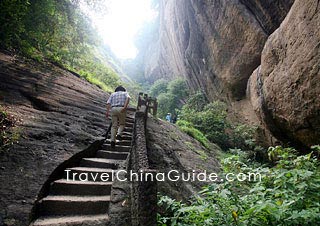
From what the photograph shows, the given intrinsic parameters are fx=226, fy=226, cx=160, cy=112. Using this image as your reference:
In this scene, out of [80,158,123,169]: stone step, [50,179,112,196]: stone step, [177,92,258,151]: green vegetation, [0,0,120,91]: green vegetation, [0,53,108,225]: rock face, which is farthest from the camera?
[177,92,258,151]: green vegetation

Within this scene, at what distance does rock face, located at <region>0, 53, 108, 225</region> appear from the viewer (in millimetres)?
3562

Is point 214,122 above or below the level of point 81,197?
above

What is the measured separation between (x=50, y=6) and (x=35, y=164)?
824 cm

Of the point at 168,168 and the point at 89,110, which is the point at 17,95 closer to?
the point at 89,110

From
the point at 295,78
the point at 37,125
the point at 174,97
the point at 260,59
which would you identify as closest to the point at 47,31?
the point at 37,125

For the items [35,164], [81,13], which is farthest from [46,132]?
[81,13]

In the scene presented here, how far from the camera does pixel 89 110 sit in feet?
25.8

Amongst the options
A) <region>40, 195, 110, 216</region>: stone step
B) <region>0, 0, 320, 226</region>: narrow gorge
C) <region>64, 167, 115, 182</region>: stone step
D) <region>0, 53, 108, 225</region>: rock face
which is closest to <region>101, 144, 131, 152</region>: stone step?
<region>0, 0, 320, 226</region>: narrow gorge

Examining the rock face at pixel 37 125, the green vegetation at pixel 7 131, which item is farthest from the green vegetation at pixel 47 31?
the green vegetation at pixel 7 131

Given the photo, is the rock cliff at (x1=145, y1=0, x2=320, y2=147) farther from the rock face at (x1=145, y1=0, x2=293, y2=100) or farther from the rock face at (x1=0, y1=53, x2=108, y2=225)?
the rock face at (x1=0, y1=53, x2=108, y2=225)

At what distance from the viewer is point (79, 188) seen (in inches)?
165

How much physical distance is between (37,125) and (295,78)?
7.36 meters

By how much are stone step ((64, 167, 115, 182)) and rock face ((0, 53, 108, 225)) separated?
32cm

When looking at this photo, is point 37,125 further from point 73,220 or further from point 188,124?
point 188,124
